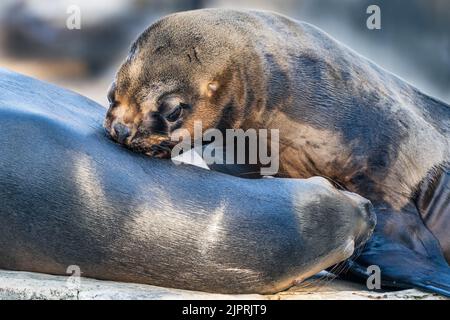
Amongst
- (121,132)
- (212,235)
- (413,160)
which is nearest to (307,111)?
(413,160)

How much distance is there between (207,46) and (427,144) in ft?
4.80

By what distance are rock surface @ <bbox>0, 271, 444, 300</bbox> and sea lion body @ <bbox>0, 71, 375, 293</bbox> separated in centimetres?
5

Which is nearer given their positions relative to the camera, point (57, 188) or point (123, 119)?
point (57, 188)

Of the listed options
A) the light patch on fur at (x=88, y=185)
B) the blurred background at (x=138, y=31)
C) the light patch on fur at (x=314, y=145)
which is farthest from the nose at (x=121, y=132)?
the blurred background at (x=138, y=31)

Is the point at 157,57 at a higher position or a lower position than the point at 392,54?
higher

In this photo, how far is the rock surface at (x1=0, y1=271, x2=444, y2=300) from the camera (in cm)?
349

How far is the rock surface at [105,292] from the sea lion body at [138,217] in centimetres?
5

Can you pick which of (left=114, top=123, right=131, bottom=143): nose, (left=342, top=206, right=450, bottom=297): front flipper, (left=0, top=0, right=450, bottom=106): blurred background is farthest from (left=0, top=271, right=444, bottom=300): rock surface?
(left=0, top=0, right=450, bottom=106): blurred background

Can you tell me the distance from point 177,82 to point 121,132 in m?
0.40

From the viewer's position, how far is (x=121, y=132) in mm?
4109

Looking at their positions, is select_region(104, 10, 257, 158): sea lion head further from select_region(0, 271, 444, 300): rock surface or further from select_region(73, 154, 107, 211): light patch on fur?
select_region(0, 271, 444, 300): rock surface

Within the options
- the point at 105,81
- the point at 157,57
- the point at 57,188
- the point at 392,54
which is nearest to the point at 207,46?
the point at 157,57
